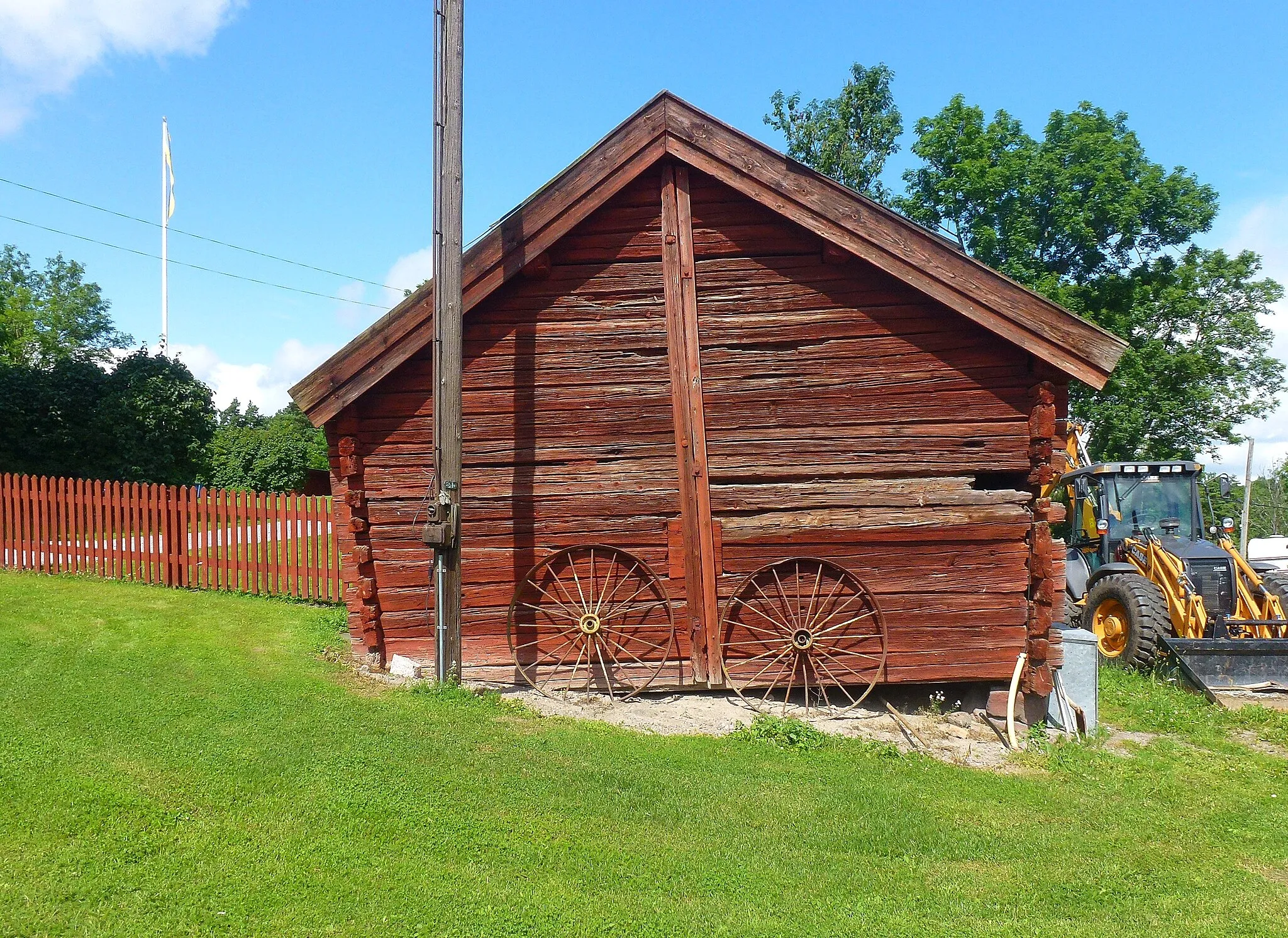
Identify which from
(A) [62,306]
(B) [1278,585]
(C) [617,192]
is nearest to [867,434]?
(C) [617,192]

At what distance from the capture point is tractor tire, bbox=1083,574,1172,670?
33.2 ft

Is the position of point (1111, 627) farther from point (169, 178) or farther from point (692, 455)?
point (169, 178)

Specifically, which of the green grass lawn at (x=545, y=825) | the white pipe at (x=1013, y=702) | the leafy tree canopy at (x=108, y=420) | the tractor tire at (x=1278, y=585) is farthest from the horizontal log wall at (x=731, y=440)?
the leafy tree canopy at (x=108, y=420)

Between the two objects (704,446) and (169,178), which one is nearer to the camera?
(704,446)

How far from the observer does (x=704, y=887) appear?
4352mm

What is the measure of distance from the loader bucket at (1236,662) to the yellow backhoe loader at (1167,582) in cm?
1

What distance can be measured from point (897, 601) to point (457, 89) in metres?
6.09

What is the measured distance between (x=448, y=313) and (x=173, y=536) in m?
7.49

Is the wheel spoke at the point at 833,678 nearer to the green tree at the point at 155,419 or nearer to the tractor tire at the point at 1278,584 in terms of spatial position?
the tractor tire at the point at 1278,584

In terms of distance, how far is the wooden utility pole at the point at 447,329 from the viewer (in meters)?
7.34

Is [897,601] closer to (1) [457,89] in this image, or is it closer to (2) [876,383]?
(2) [876,383]

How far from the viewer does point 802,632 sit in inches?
303

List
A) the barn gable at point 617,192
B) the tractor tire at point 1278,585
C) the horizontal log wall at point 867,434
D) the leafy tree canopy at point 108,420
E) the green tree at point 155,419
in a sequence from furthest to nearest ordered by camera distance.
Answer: the green tree at point 155,419, the leafy tree canopy at point 108,420, the tractor tire at point 1278,585, the horizontal log wall at point 867,434, the barn gable at point 617,192

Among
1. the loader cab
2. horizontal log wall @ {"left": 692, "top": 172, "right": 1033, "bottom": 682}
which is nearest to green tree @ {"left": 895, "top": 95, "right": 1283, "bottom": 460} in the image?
the loader cab
